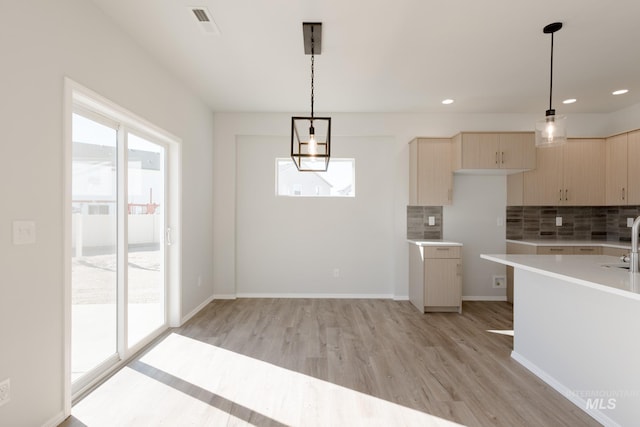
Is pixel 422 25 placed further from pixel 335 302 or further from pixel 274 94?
pixel 335 302

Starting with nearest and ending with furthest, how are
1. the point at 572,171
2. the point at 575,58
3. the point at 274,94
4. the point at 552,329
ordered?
1. the point at 552,329
2. the point at 575,58
3. the point at 274,94
4. the point at 572,171

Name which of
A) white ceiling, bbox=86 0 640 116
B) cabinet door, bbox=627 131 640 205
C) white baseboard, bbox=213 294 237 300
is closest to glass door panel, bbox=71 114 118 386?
white ceiling, bbox=86 0 640 116

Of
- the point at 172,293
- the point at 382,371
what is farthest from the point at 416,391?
the point at 172,293

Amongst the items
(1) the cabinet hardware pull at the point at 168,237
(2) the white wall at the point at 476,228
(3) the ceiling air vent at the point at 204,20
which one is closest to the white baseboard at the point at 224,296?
(1) the cabinet hardware pull at the point at 168,237

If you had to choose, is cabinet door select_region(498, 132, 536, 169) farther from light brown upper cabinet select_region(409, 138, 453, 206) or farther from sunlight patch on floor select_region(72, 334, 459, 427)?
sunlight patch on floor select_region(72, 334, 459, 427)

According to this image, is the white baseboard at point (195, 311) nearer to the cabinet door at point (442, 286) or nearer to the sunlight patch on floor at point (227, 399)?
the sunlight patch on floor at point (227, 399)

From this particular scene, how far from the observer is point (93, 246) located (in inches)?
98.7

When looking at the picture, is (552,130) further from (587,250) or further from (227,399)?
(227,399)

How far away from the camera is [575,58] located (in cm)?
306

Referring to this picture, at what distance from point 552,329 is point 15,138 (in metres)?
3.71

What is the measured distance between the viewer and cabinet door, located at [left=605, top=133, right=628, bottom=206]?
4207 mm

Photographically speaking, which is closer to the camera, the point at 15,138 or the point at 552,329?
the point at 15,138

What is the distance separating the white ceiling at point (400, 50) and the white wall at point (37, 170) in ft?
1.45

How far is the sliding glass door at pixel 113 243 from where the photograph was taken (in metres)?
2.36
